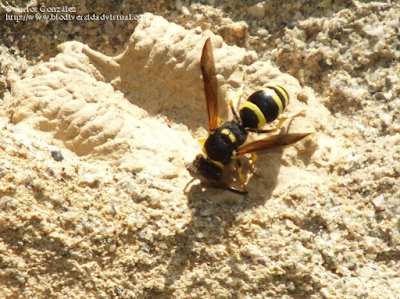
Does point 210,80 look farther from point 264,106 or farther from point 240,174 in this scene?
point 240,174

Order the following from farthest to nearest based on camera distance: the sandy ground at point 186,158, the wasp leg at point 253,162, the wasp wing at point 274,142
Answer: the wasp leg at point 253,162, the wasp wing at point 274,142, the sandy ground at point 186,158

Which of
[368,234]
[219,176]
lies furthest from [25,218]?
[368,234]

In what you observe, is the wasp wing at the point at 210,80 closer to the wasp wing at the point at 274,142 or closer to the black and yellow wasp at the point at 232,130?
the black and yellow wasp at the point at 232,130

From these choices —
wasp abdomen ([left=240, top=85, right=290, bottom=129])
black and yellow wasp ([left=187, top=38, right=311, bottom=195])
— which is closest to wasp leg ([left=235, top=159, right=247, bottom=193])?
black and yellow wasp ([left=187, top=38, right=311, bottom=195])

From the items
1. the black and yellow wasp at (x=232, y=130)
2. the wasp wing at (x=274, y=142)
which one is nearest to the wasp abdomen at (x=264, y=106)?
the black and yellow wasp at (x=232, y=130)

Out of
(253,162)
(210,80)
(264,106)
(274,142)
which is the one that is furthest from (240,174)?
(210,80)

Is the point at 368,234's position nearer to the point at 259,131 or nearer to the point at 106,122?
the point at 259,131
